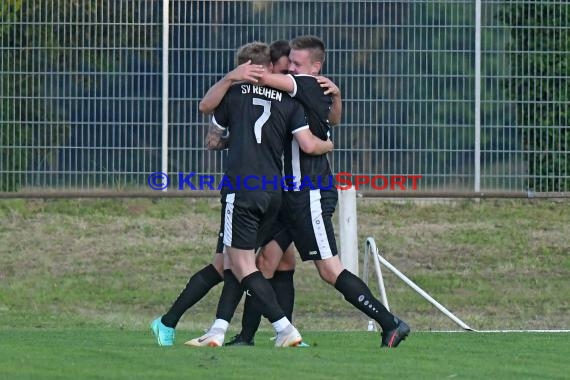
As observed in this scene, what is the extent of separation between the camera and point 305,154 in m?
8.98

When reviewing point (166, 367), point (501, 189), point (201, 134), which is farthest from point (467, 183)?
point (166, 367)

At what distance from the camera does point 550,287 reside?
14.2m

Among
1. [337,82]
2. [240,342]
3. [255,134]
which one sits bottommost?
[240,342]

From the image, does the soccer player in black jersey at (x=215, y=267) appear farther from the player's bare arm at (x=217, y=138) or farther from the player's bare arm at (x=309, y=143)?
the player's bare arm at (x=309, y=143)

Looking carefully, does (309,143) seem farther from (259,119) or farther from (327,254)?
(327,254)

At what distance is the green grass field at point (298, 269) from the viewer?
42.0 feet

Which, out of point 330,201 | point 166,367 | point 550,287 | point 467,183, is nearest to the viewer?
point 166,367

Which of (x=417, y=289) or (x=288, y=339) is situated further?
(x=417, y=289)

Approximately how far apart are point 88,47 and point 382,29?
2.88m

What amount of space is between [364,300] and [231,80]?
1.48 m

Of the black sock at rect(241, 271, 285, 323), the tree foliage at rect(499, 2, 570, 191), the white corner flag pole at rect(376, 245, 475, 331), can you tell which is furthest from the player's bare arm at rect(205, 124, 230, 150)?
the tree foliage at rect(499, 2, 570, 191)

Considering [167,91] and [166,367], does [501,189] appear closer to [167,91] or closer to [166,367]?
[167,91]

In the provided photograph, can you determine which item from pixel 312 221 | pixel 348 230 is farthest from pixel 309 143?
pixel 348 230

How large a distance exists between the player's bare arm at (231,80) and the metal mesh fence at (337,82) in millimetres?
6156
